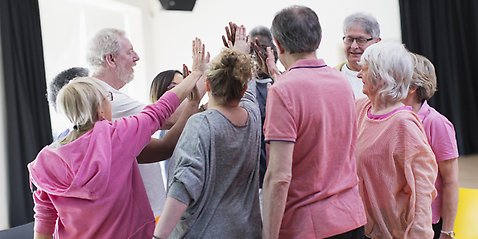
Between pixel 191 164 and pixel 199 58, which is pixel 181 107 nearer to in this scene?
pixel 199 58

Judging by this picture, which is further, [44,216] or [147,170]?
[147,170]

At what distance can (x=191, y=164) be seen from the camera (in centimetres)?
160

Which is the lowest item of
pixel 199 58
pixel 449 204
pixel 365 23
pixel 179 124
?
pixel 449 204

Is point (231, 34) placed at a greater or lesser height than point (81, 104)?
greater

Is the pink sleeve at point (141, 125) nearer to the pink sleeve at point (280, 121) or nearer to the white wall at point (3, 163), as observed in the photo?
the pink sleeve at point (280, 121)

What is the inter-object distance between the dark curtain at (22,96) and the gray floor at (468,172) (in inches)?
159

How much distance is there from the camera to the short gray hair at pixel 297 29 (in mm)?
1677

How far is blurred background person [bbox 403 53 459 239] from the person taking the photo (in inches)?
82.4

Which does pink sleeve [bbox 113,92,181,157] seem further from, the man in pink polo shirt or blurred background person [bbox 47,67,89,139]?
blurred background person [bbox 47,67,89,139]

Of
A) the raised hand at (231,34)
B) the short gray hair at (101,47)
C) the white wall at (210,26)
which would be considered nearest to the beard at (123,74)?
the short gray hair at (101,47)

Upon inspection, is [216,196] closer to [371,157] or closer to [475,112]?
[371,157]

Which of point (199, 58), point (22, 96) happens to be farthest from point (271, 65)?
point (22, 96)

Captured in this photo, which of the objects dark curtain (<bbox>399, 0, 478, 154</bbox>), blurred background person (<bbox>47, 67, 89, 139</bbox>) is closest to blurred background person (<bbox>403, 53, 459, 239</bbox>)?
blurred background person (<bbox>47, 67, 89, 139</bbox>)

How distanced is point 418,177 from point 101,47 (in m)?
1.34
